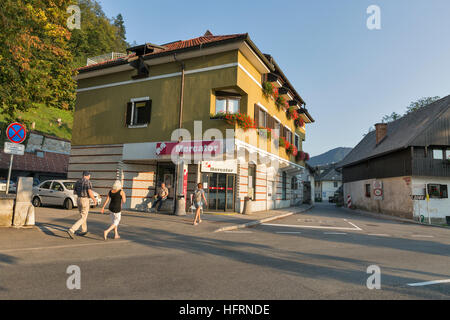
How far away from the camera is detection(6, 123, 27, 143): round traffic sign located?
898 cm

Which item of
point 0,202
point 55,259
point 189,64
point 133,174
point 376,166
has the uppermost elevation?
point 189,64

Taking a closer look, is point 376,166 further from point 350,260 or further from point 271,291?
point 271,291

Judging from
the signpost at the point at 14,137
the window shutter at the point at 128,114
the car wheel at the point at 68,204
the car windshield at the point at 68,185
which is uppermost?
the window shutter at the point at 128,114

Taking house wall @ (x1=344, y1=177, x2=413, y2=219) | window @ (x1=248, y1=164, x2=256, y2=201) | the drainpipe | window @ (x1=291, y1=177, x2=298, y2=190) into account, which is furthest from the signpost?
window @ (x1=291, y1=177, x2=298, y2=190)

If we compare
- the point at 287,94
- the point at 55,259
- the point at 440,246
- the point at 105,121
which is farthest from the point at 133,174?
the point at 440,246

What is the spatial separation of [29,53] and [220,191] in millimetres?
11360

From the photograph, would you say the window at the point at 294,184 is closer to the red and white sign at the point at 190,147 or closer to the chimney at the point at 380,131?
the chimney at the point at 380,131

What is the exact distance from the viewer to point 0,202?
9078 millimetres

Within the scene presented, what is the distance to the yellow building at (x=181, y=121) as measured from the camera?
609 inches

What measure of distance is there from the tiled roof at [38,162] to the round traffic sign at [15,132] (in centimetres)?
2498

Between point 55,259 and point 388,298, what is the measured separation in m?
6.38

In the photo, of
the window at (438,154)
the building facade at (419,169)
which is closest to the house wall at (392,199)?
the building facade at (419,169)

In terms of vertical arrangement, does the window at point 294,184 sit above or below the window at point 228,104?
below

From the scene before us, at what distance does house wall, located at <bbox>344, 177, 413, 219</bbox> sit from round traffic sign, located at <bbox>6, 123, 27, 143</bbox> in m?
24.7
